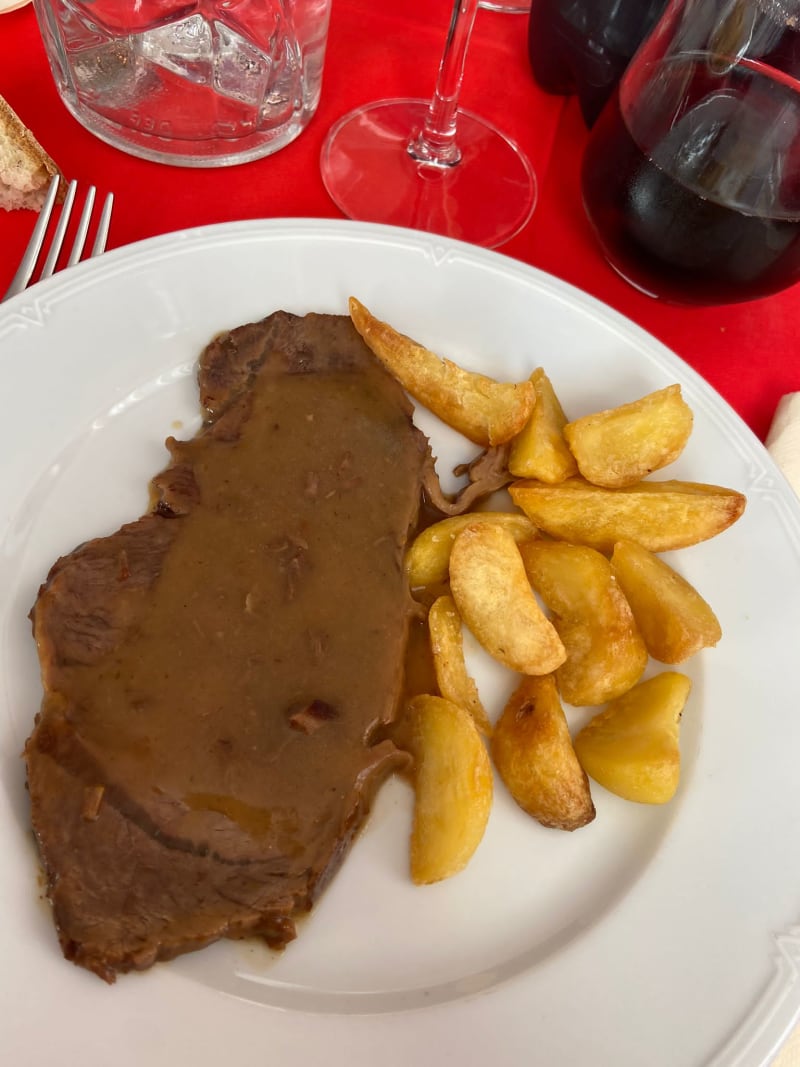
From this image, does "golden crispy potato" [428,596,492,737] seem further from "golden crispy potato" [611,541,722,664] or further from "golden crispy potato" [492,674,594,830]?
"golden crispy potato" [611,541,722,664]

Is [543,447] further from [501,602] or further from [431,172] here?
[431,172]

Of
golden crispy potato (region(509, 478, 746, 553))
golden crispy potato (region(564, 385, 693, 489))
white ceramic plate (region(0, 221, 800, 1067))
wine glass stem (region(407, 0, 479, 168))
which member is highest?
wine glass stem (region(407, 0, 479, 168))

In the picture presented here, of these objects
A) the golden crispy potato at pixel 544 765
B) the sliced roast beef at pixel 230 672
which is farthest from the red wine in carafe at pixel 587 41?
the golden crispy potato at pixel 544 765

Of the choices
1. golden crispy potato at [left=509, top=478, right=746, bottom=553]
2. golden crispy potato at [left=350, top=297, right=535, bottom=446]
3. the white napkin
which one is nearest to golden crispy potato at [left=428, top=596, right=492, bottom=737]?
golden crispy potato at [left=509, top=478, right=746, bottom=553]

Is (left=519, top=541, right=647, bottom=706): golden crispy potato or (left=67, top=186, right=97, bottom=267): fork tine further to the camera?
(left=67, top=186, right=97, bottom=267): fork tine

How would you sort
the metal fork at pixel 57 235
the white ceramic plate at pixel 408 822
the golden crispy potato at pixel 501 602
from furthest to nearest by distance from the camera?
the metal fork at pixel 57 235 < the golden crispy potato at pixel 501 602 < the white ceramic plate at pixel 408 822

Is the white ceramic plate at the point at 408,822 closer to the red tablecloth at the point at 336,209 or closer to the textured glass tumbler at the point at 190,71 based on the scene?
the red tablecloth at the point at 336,209

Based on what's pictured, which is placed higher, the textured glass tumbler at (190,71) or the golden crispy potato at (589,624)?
the textured glass tumbler at (190,71)
